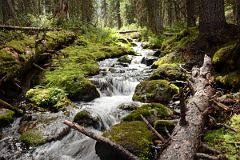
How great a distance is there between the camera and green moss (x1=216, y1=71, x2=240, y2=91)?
28.6ft

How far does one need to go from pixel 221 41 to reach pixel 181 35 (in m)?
3.50

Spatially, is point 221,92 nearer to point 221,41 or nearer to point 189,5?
point 221,41

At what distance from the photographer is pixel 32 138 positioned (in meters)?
8.05

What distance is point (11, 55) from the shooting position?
430 inches

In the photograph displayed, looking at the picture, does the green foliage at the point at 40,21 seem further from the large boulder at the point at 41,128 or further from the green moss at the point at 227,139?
the green moss at the point at 227,139

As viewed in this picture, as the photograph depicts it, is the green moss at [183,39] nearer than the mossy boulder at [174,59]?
No

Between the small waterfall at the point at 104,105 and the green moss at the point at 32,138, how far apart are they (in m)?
0.17

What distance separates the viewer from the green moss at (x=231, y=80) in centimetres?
871

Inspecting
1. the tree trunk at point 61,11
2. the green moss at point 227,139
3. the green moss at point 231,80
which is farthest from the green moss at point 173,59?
the tree trunk at point 61,11

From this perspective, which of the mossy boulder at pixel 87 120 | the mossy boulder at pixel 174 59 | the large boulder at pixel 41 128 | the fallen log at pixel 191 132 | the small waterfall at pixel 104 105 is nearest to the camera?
the fallen log at pixel 191 132

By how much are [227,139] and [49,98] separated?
616 centimetres

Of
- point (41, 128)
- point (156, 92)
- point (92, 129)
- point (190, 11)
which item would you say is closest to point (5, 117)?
point (41, 128)

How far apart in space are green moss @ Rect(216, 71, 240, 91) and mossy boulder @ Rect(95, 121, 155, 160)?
3227 millimetres

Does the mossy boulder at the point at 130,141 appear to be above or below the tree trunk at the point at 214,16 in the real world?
below
